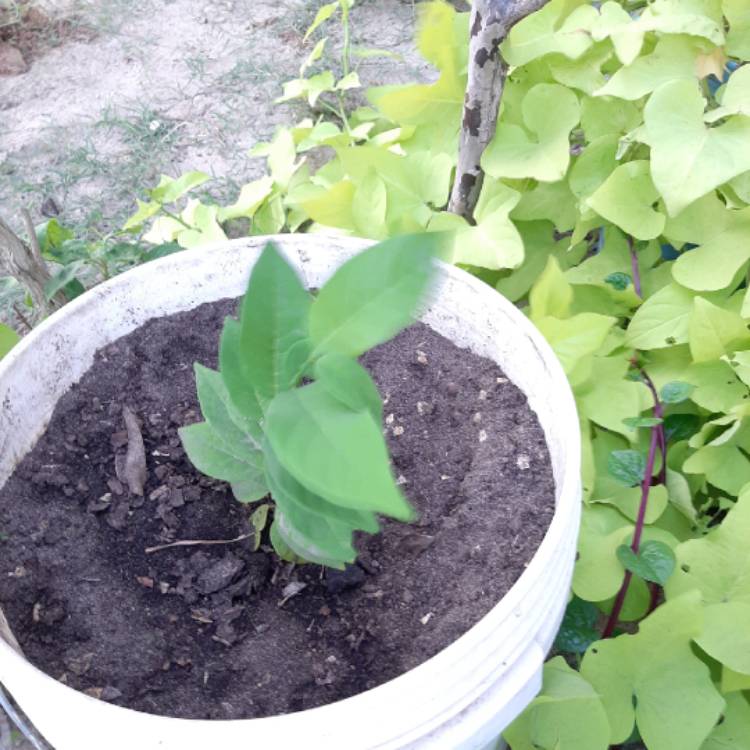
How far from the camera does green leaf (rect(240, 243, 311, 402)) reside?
47 centimetres

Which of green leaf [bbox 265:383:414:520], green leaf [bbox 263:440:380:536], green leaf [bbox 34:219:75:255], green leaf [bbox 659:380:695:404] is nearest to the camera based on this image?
green leaf [bbox 265:383:414:520]

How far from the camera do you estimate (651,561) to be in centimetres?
92

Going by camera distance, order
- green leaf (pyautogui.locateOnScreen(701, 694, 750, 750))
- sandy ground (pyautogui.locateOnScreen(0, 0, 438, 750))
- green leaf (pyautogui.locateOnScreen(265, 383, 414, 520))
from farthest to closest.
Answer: sandy ground (pyautogui.locateOnScreen(0, 0, 438, 750)), green leaf (pyautogui.locateOnScreen(701, 694, 750, 750)), green leaf (pyautogui.locateOnScreen(265, 383, 414, 520))

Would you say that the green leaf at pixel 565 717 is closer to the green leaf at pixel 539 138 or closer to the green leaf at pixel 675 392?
the green leaf at pixel 675 392

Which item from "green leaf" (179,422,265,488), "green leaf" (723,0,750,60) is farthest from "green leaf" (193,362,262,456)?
"green leaf" (723,0,750,60)

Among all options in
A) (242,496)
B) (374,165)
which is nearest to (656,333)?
(374,165)

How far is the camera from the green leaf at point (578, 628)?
3.17 ft

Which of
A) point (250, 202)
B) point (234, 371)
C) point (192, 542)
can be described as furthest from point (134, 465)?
point (250, 202)

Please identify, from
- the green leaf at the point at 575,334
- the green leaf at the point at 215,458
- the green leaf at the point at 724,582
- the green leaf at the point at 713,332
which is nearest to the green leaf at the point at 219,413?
the green leaf at the point at 215,458

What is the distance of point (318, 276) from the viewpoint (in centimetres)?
96

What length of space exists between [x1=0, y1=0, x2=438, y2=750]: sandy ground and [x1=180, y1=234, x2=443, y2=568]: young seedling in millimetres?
1327

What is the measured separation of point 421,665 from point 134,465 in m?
0.41

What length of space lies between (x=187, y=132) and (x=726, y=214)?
4.65 ft

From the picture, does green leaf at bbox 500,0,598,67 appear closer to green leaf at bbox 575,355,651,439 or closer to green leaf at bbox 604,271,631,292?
green leaf at bbox 604,271,631,292
